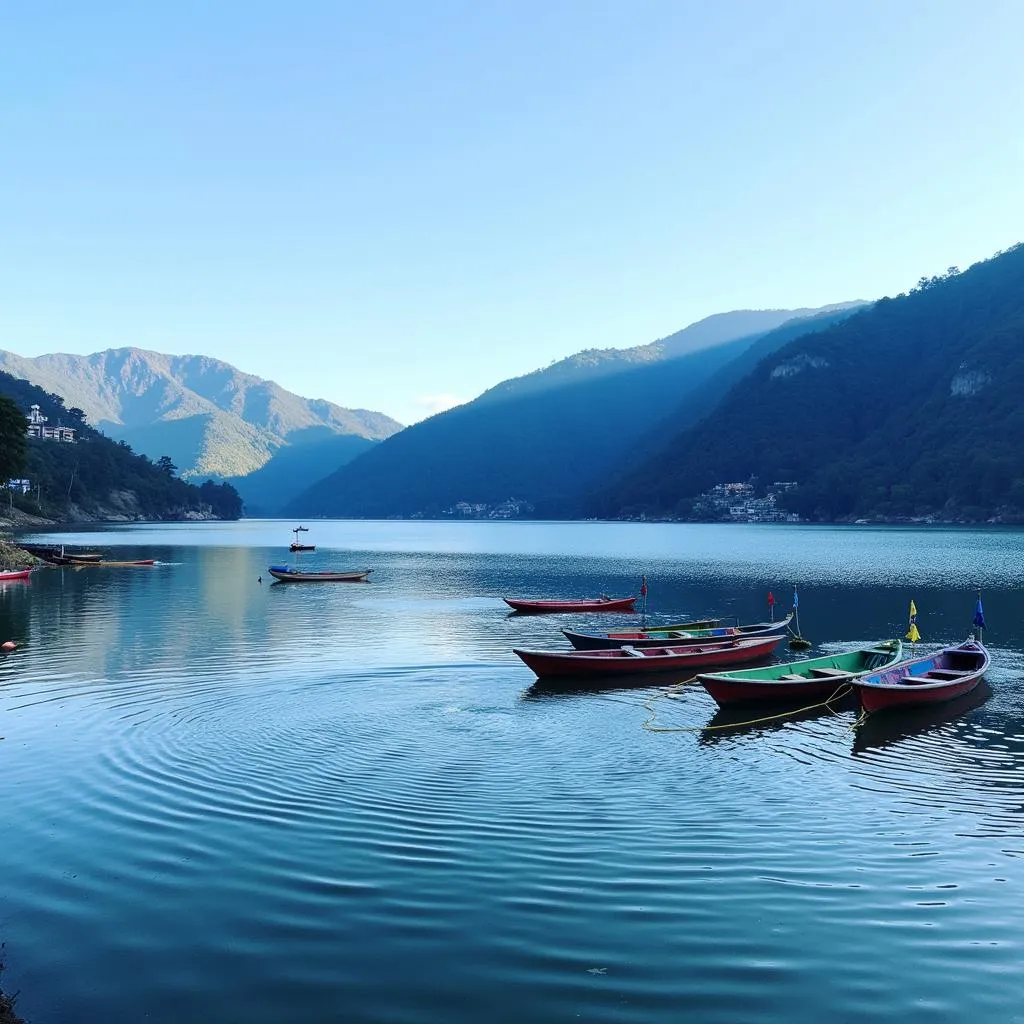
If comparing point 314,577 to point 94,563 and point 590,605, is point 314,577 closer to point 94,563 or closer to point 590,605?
point 94,563

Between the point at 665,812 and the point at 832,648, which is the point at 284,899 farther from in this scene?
the point at 832,648

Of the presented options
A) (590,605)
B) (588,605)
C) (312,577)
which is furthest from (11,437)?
(590,605)

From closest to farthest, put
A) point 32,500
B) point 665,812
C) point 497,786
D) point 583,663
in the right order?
point 665,812
point 497,786
point 583,663
point 32,500

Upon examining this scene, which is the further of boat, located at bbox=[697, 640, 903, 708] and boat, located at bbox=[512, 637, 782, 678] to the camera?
boat, located at bbox=[512, 637, 782, 678]

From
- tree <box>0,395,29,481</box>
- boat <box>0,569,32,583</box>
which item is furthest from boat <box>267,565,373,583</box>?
tree <box>0,395,29,481</box>

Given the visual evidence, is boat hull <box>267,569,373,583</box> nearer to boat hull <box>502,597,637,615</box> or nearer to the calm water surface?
boat hull <box>502,597,637,615</box>

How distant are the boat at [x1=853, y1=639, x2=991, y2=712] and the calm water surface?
995 mm

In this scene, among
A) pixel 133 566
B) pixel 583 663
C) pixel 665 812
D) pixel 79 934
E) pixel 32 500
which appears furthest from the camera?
pixel 32 500

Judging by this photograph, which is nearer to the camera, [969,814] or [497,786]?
[969,814]

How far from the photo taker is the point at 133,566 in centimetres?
9206

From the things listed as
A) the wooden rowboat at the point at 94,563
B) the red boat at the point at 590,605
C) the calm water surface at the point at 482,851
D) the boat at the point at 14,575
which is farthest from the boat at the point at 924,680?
the wooden rowboat at the point at 94,563

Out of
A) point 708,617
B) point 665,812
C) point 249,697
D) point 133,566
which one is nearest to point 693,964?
point 665,812

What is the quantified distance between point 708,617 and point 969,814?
39.4 metres

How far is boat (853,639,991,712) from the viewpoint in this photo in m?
27.6
